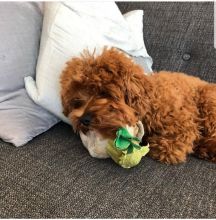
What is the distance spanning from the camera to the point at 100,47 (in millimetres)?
1396

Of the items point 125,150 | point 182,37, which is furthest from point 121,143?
point 182,37

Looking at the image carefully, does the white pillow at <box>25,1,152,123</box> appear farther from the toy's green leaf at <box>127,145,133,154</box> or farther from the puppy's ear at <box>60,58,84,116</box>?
the toy's green leaf at <box>127,145,133,154</box>

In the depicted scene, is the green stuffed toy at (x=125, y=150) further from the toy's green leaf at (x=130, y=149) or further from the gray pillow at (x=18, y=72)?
the gray pillow at (x=18, y=72)

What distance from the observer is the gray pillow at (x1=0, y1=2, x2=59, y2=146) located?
4.15 ft

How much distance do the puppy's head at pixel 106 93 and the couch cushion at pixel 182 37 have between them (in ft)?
1.90

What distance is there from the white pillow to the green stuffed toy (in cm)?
32

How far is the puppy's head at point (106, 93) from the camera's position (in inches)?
44.2

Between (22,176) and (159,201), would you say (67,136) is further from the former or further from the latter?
(159,201)

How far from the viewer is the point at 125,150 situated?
1.12 meters

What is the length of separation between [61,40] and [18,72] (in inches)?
8.7

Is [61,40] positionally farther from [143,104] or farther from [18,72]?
[143,104]

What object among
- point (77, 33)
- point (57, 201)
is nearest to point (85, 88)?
point (77, 33)

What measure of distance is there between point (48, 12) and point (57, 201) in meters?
0.84

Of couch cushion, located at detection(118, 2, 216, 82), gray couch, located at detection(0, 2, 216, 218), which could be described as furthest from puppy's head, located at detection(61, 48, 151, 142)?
couch cushion, located at detection(118, 2, 216, 82)
